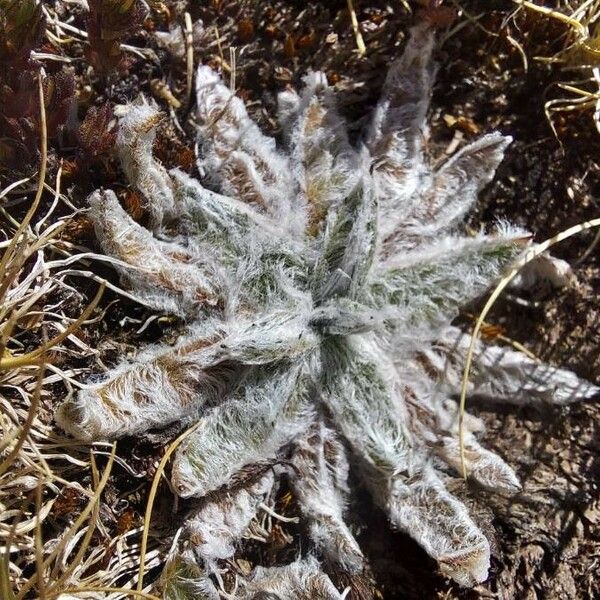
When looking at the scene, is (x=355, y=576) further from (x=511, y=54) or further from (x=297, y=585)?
(x=511, y=54)

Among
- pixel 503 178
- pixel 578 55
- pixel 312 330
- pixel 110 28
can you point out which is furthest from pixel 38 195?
pixel 578 55

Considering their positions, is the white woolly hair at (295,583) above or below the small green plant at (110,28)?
below

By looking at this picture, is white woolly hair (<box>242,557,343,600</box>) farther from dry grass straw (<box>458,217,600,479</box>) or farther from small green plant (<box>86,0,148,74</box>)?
small green plant (<box>86,0,148,74</box>)

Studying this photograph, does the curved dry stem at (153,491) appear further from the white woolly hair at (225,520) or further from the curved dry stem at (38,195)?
the curved dry stem at (38,195)

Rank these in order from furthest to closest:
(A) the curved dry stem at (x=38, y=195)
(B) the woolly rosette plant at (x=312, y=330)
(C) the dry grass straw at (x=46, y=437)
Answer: (B) the woolly rosette plant at (x=312, y=330) → (C) the dry grass straw at (x=46, y=437) → (A) the curved dry stem at (x=38, y=195)

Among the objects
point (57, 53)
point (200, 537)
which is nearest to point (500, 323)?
point (200, 537)

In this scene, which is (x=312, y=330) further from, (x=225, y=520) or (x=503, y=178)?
(x=503, y=178)

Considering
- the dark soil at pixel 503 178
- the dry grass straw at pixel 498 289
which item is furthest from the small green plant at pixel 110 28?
the dry grass straw at pixel 498 289

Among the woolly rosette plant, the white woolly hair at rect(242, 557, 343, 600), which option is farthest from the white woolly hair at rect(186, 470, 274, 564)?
the white woolly hair at rect(242, 557, 343, 600)
